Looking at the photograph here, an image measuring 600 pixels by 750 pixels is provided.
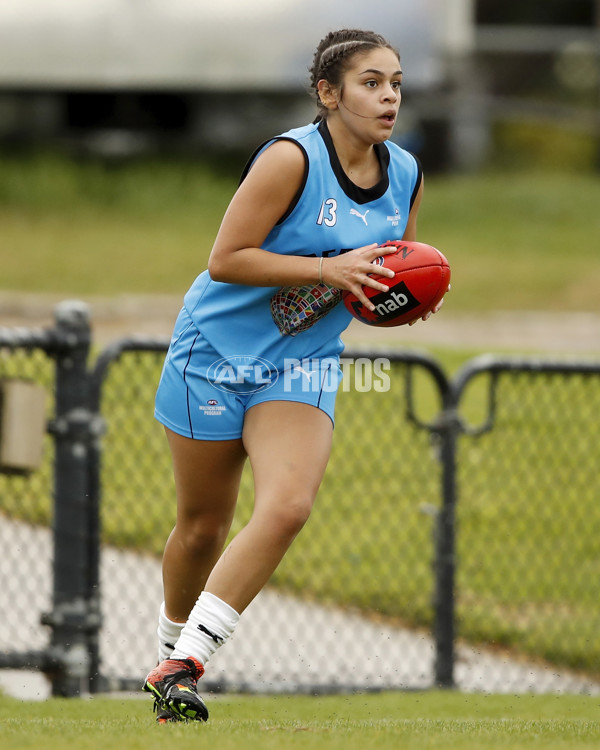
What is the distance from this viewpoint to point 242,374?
407cm

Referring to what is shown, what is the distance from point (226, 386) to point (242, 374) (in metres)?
0.08

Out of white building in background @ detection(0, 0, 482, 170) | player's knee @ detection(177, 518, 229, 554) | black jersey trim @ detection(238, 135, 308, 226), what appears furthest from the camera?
white building in background @ detection(0, 0, 482, 170)

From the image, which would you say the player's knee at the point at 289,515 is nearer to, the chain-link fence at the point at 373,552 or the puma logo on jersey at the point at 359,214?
the puma logo on jersey at the point at 359,214

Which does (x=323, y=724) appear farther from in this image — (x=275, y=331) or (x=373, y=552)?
(x=373, y=552)

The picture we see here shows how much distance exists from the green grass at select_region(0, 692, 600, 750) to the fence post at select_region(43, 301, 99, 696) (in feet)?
0.72

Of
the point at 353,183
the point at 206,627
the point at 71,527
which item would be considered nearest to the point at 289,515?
the point at 206,627

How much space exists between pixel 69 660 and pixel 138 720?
3.97 feet

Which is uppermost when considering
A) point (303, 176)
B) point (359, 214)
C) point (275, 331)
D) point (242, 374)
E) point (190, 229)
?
point (190, 229)

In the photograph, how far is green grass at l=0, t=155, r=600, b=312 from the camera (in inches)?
648

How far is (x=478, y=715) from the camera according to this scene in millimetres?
5074

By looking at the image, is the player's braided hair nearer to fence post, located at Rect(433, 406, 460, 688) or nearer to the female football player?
the female football player

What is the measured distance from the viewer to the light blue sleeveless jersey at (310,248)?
13.1 feet

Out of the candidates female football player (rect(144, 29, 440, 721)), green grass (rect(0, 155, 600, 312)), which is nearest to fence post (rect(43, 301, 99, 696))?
female football player (rect(144, 29, 440, 721))

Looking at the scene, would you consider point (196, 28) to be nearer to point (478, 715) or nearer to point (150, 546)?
point (150, 546)
